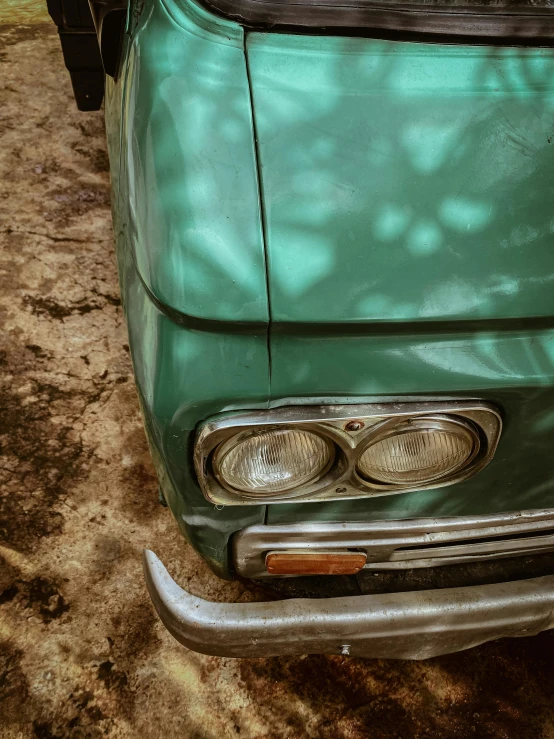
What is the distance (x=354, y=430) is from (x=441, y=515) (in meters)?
0.38

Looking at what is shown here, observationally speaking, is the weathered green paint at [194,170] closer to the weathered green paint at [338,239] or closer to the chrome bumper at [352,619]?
the weathered green paint at [338,239]

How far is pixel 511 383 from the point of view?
1.05 m

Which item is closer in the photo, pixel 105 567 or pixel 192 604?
pixel 192 604

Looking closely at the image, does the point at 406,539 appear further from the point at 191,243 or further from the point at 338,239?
the point at 191,243

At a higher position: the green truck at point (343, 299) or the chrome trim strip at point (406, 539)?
the green truck at point (343, 299)

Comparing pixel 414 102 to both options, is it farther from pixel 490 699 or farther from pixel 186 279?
pixel 490 699

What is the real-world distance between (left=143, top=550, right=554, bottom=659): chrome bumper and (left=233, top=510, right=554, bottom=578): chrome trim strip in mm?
78

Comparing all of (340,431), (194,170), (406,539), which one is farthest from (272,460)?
(194,170)

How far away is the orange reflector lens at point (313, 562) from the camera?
127 cm

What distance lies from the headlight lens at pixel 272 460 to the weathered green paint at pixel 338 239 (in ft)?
0.23

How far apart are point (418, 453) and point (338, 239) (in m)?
0.42

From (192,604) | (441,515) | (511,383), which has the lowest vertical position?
(192,604)

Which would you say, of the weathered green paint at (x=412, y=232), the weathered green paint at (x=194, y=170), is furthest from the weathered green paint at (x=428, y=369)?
the weathered green paint at (x=194, y=170)

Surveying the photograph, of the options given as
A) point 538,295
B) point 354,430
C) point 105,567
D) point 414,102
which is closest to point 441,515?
point 354,430
